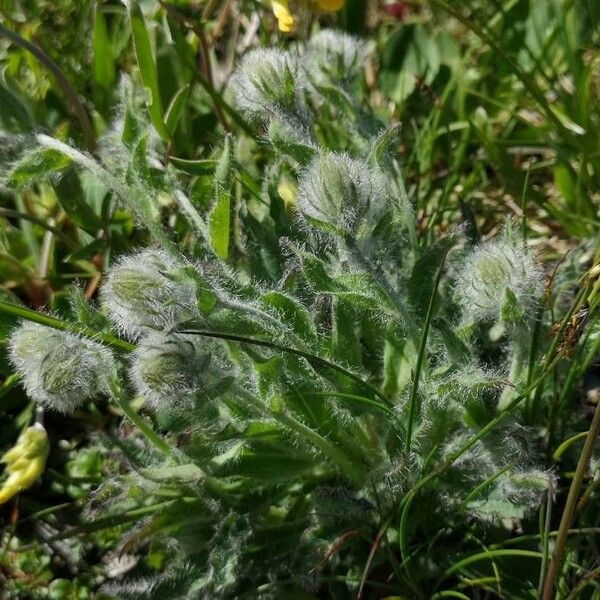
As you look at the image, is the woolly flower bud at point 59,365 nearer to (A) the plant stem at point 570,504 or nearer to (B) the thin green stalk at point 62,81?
(B) the thin green stalk at point 62,81

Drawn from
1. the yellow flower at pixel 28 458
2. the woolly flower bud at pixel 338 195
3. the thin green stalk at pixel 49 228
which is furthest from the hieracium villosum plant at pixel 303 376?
the thin green stalk at pixel 49 228

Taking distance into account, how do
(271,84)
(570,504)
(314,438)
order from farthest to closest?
1. (271,84)
2. (314,438)
3. (570,504)

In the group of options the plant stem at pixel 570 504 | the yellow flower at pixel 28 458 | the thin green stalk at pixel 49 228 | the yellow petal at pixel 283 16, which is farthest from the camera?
the thin green stalk at pixel 49 228

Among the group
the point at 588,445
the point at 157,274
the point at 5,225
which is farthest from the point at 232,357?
the point at 5,225

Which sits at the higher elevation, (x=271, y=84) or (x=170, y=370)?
(x=271, y=84)

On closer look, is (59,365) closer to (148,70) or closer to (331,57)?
(148,70)

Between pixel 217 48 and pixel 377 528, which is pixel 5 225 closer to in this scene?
pixel 217 48

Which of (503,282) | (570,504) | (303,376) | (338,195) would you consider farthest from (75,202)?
(570,504)
